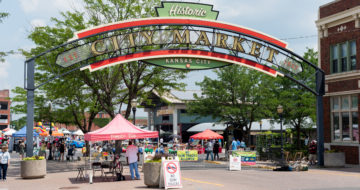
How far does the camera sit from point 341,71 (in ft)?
87.6

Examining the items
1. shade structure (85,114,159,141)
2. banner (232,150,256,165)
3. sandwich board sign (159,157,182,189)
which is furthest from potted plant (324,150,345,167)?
sandwich board sign (159,157,182,189)

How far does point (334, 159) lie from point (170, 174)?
42.2ft

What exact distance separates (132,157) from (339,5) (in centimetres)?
1705

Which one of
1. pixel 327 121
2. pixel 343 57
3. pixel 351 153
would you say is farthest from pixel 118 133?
pixel 343 57

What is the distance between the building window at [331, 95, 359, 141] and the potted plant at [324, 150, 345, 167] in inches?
68.2

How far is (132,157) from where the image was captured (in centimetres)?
1836

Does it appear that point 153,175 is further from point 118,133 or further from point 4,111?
point 4,111

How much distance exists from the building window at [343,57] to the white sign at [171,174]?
15501 millimetres

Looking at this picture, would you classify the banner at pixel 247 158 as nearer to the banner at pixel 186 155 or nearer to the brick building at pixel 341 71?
the banner at pixel 186 155

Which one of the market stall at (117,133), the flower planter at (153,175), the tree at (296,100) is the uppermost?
the tree at (296,100)

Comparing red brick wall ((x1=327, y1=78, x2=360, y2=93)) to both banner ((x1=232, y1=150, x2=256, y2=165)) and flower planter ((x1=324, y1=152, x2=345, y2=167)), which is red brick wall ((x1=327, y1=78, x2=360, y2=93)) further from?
banner ((x1=232, y1=150, x2=256, y2=165))

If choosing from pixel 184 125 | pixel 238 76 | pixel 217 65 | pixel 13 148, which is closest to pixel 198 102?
pixel 238 76

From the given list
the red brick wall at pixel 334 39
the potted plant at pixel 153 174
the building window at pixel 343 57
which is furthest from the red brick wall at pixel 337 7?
the potted plant at pixel 153 174

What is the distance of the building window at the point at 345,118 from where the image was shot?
83.3 feet
